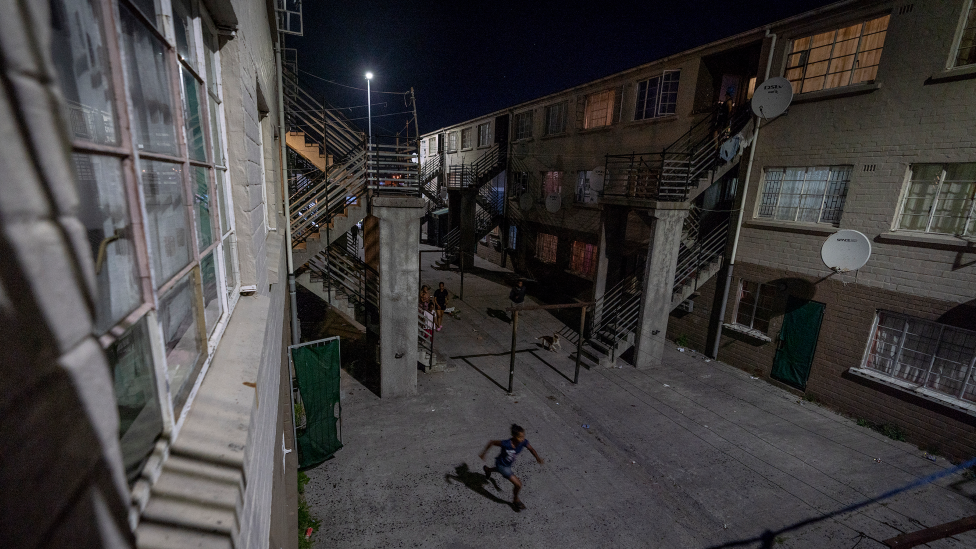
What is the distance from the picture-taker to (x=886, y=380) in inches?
340

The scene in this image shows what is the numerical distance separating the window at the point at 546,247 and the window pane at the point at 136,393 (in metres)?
17.9

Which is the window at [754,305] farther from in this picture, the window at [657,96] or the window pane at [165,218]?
the window pane at [165,218]

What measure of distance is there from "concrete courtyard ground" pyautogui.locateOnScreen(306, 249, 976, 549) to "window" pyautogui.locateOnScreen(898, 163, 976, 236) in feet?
15.0

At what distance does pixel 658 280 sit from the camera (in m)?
11.0

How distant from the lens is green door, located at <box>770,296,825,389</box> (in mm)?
9812

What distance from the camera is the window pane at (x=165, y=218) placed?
1.38m

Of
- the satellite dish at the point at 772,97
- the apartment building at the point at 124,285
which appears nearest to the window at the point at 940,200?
the satellite dish at the point at 772,97

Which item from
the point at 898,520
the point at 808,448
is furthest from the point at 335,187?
the point at 898,520

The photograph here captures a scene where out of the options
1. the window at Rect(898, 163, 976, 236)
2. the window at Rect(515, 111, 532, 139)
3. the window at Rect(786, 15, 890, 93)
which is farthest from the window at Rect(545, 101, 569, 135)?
the window at Rect(898, 163, 976, 236)

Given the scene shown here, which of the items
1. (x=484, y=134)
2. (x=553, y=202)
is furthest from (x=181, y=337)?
(x=484, y=134)

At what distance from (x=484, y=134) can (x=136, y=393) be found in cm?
2574

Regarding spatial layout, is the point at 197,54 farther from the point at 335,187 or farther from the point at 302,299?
the point at 302,299

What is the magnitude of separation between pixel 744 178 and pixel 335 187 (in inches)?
431

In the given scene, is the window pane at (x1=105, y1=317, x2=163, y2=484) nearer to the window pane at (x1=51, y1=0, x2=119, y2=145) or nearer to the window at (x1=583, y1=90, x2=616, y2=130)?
the window pane at (x1=51, y1=0, x2=119, y2=145)
